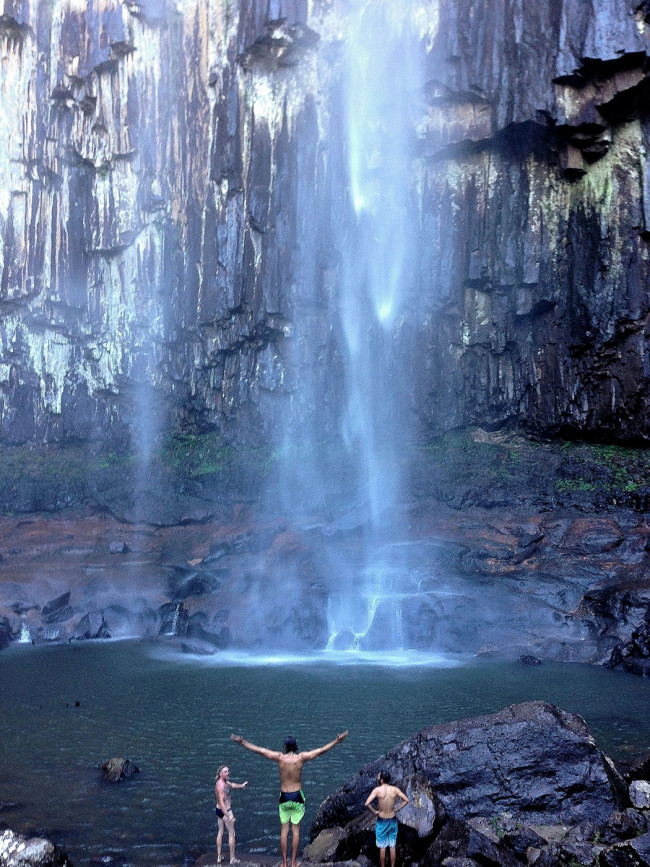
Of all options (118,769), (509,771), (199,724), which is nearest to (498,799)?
(509,771)

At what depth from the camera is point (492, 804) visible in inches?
306

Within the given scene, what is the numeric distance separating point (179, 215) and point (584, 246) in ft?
64.2

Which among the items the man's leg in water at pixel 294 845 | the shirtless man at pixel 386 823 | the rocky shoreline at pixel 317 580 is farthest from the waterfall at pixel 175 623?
the shirtless man at pixel 386 823

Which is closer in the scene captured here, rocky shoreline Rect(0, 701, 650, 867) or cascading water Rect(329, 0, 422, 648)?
rocky shoreline Rect(0, 701, 650, 867)

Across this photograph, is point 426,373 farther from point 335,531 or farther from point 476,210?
point 335,531

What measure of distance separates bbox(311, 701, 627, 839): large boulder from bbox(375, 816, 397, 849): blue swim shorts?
0.78 metres

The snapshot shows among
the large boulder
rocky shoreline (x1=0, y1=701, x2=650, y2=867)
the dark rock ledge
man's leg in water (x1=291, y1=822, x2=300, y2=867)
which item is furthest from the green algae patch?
man's leg in water (x1=291, y1=822, x2=300, y2=867)

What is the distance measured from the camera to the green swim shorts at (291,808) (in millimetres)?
7055

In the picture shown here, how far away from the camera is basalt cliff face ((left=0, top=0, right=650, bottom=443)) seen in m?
29.0

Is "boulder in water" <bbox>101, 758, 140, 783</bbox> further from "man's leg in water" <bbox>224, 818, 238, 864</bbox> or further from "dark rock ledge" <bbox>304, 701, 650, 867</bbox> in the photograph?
"dark rock ledge" <bbox>304, 701, 650, 867</bbox>

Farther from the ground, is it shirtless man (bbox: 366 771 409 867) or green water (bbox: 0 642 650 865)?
shirtless man (bbox: 366 771 409 867)

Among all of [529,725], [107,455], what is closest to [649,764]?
[529,725]

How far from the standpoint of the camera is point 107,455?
38.5m

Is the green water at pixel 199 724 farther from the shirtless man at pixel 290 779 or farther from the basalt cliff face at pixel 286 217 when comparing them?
the basalt cliff face at pixel 286 217
